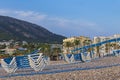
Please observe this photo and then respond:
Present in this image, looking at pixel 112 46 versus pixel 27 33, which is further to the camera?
pixel 27 33

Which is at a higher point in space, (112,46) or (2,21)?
(2,21)

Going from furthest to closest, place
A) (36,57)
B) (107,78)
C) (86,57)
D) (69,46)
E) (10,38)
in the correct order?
1. (10,38)
2. (69,46)
3. (86,57)
4. (36,57)
5. (107,78)

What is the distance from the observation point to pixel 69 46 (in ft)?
292

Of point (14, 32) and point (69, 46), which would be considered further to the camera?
point (14, 32)

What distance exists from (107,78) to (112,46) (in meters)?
78.7

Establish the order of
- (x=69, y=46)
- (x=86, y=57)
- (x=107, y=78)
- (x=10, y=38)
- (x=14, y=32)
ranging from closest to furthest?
(x=107, y=78), (x=86, y=57), (x=69, y=46), (x=10, y=38), (x=14, y=32)

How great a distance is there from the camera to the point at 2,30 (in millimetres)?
143625

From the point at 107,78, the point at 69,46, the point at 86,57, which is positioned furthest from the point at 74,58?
the point at 69,46

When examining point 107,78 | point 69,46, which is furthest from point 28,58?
point 69,46

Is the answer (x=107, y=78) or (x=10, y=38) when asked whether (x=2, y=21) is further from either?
(x=107, y=78)

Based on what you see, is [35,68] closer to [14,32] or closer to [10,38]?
[10,38]

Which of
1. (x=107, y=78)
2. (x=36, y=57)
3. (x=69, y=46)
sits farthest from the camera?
(x=69, y=46)

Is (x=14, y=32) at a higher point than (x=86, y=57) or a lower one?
higher

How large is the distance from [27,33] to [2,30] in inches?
407
